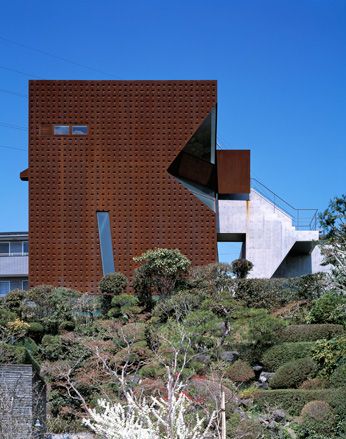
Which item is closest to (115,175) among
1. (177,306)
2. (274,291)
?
(177,306)

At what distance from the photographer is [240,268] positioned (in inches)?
1259

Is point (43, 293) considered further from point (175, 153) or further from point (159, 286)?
point (175, 153)

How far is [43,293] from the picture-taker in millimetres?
29531

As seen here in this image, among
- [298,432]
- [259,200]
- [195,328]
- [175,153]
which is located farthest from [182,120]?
[298,432]

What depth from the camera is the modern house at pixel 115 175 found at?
32.5 metres

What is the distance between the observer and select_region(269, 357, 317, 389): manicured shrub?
72.3ft

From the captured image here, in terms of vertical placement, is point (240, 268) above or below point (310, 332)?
above

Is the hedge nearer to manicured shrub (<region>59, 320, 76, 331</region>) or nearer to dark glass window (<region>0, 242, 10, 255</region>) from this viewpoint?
manicured shrub (<region>59, 320, 76, 331</region>)

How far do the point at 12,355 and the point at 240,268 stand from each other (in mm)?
14564

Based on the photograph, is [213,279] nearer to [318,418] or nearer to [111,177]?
[111,177]

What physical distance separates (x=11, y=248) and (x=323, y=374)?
25.0m

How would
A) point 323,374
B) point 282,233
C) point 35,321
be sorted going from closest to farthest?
1. point 323,374
2. point 35,321
3. point 282,233

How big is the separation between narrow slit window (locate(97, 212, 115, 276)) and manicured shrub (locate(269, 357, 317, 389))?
11.5 meters

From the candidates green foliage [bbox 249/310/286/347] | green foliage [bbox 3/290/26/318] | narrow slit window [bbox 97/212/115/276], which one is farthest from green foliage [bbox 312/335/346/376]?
narrow slit window [bbox 97/212/115/276]
